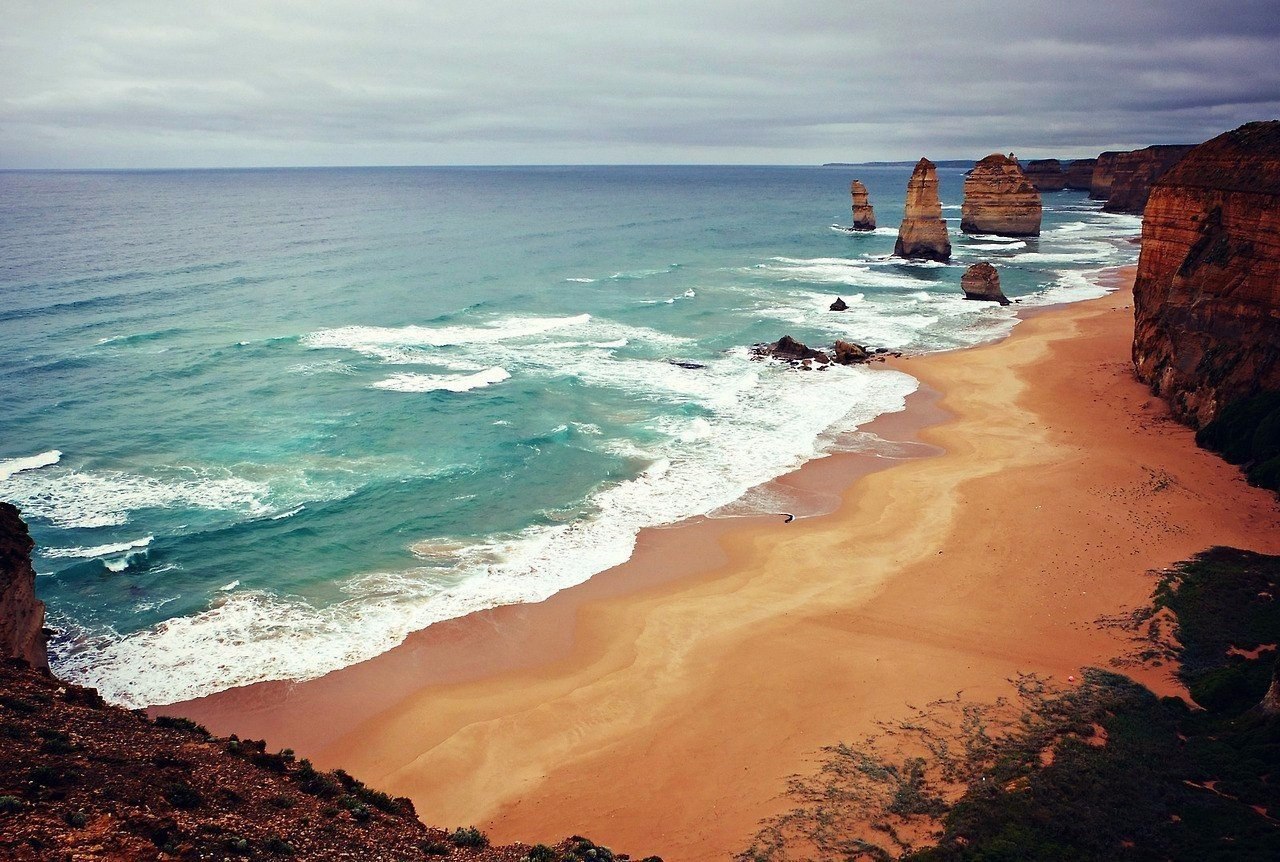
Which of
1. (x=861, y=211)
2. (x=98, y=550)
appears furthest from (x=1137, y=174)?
(x=98, y=550)

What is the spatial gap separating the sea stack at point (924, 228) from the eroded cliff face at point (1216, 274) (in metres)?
41.1

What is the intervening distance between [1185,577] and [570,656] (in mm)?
15945

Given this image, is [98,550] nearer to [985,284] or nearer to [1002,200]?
[985,284]

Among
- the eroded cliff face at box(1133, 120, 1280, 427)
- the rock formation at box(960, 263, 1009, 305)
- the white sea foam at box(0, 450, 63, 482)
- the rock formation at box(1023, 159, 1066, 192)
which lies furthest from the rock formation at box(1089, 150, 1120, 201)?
the white sea foam at box(0, 450, 63, 482)

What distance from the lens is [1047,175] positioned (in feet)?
553

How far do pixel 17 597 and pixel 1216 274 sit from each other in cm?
3724

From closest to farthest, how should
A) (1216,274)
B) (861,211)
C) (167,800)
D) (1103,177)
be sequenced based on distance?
(167,800), (1216,274), (861,211), (1103,177)

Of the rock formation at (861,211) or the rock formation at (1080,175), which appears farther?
the rock formation at (1080,175)

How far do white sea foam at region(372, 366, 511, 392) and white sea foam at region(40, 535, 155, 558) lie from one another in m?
15.3

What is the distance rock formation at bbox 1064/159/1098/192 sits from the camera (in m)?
170

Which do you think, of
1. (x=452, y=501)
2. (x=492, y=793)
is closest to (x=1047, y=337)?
(x=452, y=501)

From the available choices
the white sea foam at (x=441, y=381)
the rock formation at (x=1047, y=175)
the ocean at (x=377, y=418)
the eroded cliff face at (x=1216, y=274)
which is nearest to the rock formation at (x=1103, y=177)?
the rock formation at (x=1047, y=175)

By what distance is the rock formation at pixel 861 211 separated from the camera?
99.4m

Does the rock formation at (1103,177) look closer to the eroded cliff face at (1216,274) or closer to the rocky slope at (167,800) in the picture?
the eroded cliff face at (1216,274)
